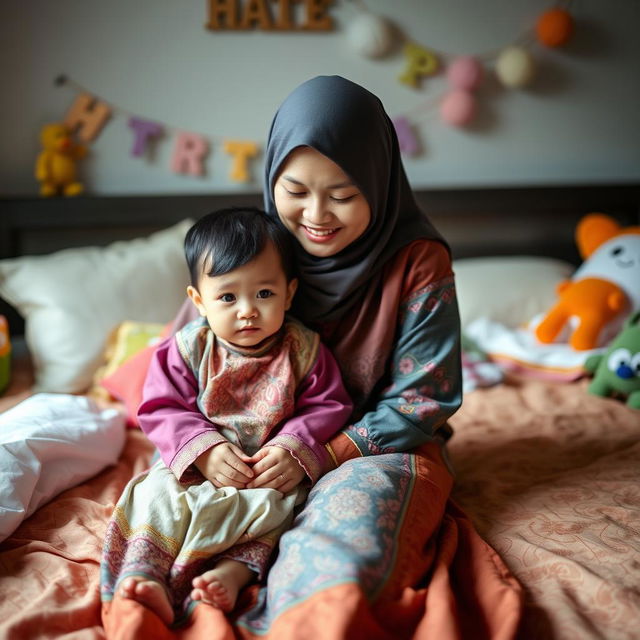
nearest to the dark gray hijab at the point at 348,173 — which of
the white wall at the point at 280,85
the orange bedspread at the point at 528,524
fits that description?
the orange bedspread at the point at 528,524

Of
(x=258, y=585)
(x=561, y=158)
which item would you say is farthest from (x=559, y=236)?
(x=258, y=585)

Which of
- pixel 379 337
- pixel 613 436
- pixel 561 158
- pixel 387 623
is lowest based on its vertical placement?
pixel 613 436

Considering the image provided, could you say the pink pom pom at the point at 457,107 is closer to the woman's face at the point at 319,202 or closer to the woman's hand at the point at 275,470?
the woman's face at the point at 319,202

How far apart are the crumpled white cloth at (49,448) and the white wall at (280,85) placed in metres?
1.27

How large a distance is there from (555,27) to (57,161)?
6.51 ft

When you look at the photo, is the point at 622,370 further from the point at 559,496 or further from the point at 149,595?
the point at 149,595

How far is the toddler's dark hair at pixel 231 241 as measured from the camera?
1226mm

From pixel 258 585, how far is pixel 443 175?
2133 millimetres

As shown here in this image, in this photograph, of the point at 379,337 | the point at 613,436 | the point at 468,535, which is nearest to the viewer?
the point at 468,535

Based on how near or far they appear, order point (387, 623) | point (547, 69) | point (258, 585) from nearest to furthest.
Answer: point (387, 623) → point (258, 585) → point (547, 69)

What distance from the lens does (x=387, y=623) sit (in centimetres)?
98

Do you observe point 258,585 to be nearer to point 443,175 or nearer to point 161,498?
point 161,498

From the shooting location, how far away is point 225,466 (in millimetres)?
1188

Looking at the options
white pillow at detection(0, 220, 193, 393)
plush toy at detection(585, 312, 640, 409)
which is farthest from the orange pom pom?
white pillow at detection(0, 220, 193, 393)
